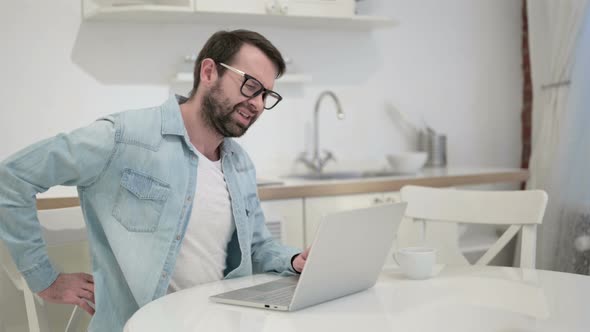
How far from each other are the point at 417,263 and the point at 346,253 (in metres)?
0.29

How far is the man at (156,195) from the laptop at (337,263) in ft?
0.77

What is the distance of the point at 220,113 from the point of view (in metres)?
2.04

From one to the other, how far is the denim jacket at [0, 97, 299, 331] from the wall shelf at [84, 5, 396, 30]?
135 centimetres

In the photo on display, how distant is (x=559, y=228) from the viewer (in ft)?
11.7

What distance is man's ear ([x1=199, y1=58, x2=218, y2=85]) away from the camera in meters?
2.08

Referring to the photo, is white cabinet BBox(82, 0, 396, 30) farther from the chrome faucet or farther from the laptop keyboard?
the laptop keyboard

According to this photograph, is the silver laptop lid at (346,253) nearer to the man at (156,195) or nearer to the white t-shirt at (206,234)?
the man at (156,195)

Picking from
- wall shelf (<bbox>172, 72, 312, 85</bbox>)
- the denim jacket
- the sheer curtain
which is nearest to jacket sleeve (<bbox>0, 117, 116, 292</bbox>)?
the denim jacket

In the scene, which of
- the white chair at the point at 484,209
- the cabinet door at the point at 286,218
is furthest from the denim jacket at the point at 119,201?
the cabinet door at the point at 286,218

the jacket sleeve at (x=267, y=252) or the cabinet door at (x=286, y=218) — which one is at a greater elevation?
the jacket sleeve at (x=267, y=252)

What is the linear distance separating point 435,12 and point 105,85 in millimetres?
1858

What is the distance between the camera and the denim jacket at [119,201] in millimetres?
1813

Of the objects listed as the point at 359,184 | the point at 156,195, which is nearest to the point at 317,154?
the point at 359,184

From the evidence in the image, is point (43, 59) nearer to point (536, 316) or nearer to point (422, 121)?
point (422, 121)
